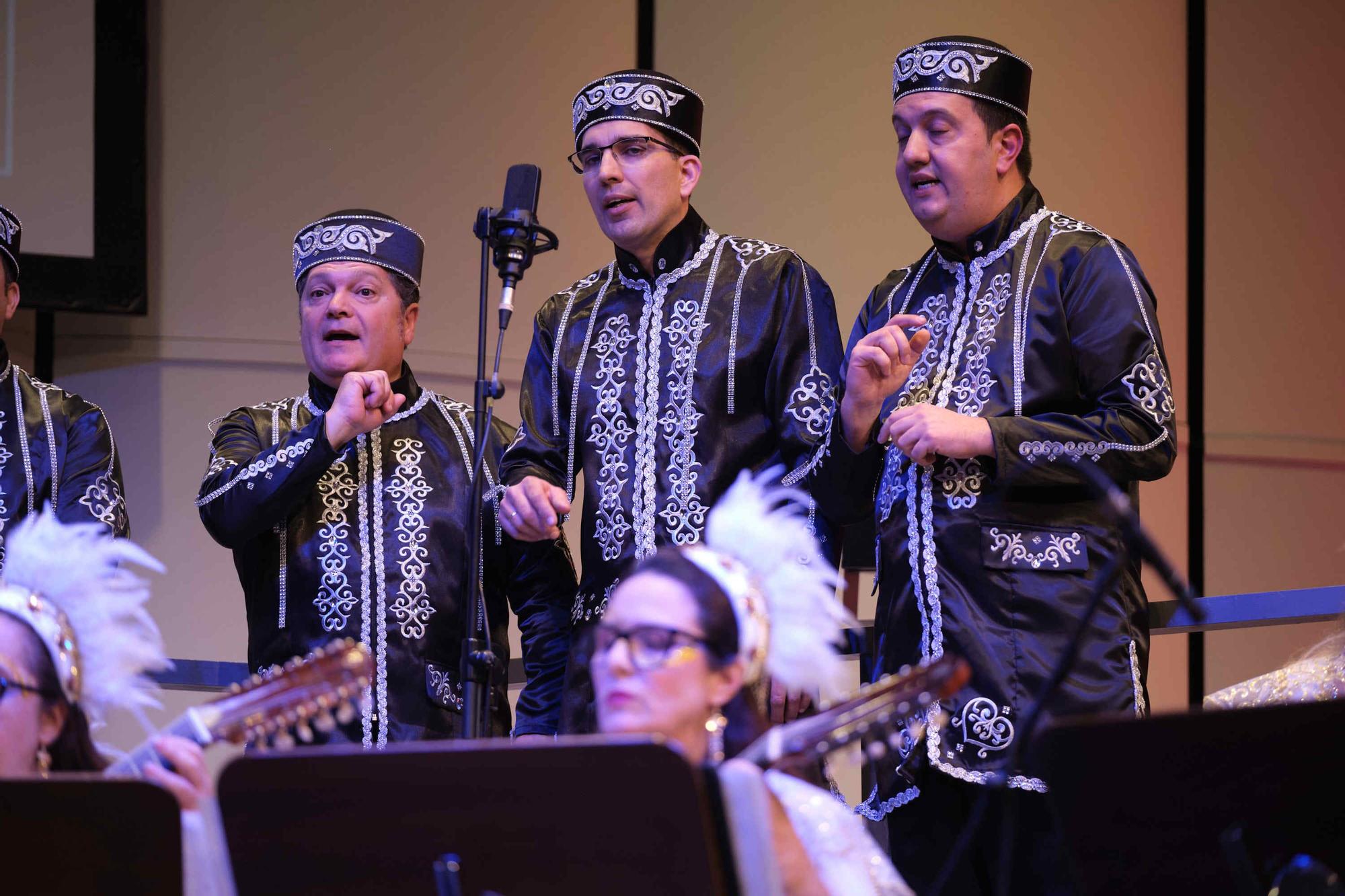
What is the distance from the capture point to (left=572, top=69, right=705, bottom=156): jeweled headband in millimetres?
3432

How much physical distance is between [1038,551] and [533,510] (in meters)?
0.95

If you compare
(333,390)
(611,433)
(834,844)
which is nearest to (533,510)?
(611,433)

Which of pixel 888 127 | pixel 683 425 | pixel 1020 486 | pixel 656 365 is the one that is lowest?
pixel 1020 486

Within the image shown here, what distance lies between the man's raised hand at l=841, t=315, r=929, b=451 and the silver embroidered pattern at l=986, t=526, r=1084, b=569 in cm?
32

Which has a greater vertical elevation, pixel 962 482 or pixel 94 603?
pixel 962 482

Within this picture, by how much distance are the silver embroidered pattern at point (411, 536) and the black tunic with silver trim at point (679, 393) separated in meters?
0.25

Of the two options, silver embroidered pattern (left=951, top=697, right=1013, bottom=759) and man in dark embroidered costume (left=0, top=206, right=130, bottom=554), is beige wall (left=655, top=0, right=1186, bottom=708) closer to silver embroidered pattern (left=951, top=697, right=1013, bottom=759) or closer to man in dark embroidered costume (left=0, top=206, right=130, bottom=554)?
man in dark embroidered costume (left=0, top=206, right=130, bottom=554)

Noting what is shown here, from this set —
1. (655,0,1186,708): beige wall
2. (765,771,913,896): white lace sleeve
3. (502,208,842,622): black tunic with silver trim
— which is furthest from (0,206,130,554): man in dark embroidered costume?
(655,0,1186,708): beige wall

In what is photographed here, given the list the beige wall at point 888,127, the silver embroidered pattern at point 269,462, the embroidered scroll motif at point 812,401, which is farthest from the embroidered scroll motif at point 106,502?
the beige wall at point 888,127

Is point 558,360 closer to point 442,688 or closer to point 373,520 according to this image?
point 373,520

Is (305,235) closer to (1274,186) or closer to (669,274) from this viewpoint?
(669,274)

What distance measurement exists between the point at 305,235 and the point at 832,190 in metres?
2.85

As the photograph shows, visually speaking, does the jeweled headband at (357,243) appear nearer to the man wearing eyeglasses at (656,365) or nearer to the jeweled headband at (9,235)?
the man wearing eyeglasses at (656,365)

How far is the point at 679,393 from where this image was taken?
3256mm
